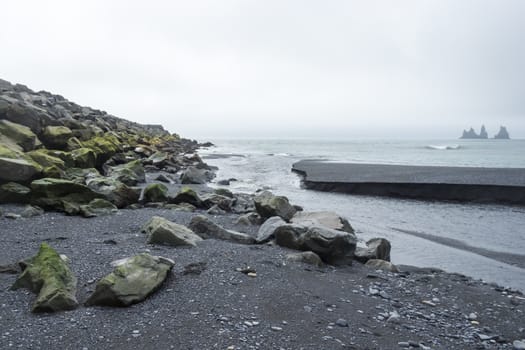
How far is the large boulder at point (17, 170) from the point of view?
9.12 metres

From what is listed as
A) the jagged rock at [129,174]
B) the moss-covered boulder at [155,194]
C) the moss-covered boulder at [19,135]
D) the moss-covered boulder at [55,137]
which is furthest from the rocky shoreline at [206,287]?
the moss-covered boulder at [55,137]

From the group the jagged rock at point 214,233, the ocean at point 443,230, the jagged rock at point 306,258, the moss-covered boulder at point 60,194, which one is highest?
the moss-covered boulder at point 60,194

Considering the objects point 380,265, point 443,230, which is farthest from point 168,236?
point 443,230

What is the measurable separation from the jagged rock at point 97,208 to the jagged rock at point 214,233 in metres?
2.56

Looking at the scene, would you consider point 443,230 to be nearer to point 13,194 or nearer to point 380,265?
point 380,265

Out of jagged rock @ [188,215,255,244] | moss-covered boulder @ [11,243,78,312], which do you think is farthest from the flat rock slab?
moss-covered boulder @ [11,243,78,312]

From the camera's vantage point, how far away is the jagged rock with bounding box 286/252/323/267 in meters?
6.57

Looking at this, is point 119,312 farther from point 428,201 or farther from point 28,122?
point 428,201

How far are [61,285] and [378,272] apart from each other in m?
5.03

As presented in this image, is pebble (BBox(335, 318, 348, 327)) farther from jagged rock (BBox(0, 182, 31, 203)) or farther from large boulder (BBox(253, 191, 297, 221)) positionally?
jagged rock (BBox(0, 182, 31, 203))

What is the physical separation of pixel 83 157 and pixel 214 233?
9276 mm

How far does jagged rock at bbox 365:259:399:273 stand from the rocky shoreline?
1.2 inches

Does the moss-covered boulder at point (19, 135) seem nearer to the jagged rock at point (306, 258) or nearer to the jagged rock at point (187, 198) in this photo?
the jagged rock at point (187, 198)

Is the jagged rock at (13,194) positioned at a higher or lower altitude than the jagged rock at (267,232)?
higher
